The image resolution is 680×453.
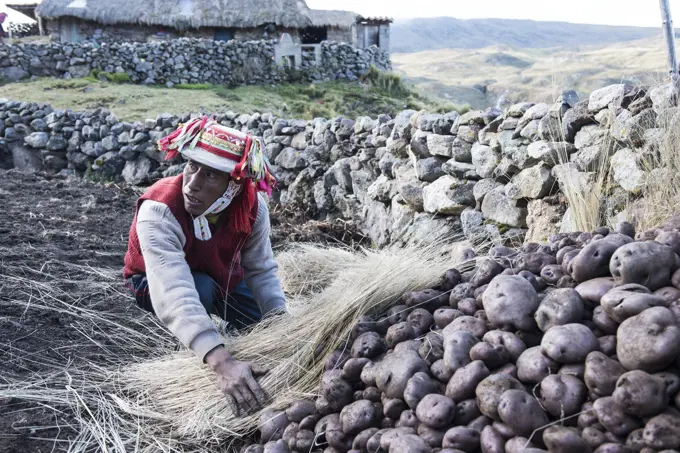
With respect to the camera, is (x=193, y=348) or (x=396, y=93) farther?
(x=396, y=93)

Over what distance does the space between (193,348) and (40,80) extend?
15905 mm

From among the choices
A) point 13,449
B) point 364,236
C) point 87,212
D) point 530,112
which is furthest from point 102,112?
point 13,449

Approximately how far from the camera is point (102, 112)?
33.7 ft

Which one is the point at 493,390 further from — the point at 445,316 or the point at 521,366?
the point at 445,316

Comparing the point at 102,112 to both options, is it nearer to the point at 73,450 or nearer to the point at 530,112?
the point at 530,112

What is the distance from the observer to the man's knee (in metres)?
3.16

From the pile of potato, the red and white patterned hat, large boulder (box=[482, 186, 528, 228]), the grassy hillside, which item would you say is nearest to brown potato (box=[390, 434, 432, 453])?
the pile of potato

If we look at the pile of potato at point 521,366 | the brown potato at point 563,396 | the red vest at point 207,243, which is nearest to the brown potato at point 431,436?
the pile of potato at point 521,366

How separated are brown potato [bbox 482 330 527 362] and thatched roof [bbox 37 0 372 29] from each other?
72.5ft

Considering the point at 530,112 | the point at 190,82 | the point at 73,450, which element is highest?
the point at 190,82

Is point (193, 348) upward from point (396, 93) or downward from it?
downward

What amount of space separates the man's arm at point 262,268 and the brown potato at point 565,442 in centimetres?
185

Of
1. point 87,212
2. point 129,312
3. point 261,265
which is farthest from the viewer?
point 87,212

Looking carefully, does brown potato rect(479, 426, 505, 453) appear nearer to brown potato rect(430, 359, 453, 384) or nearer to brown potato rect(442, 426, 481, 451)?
brown potato rect(442, 426, 481, 451)
